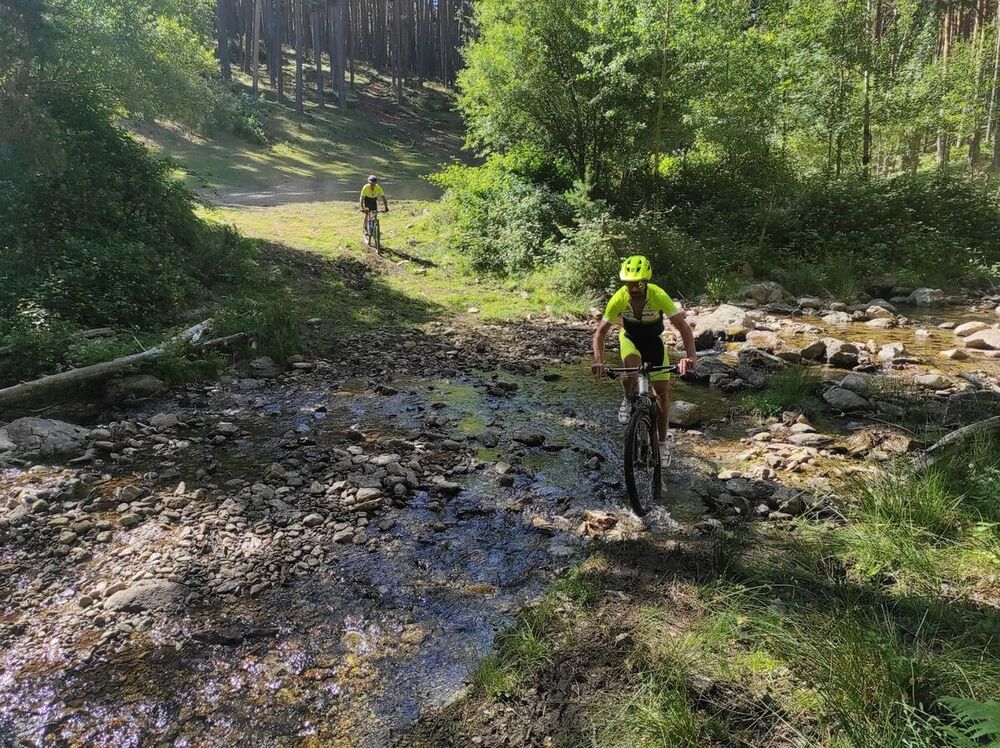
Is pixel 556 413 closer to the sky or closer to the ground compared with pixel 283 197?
closer to the ground

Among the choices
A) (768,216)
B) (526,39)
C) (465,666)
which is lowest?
(465,666)

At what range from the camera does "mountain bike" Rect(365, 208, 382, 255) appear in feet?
63.4

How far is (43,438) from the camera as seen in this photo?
7004mm

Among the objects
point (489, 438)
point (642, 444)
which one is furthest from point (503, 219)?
point (642, 444)

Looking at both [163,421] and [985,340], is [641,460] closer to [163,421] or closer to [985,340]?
[163,421]

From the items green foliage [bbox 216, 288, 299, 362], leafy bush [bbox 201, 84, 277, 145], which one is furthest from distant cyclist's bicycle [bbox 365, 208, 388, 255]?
leafy bush [bbox 201, 84, 277, 145]

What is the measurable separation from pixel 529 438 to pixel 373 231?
14.0 meters

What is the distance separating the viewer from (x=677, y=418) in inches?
330

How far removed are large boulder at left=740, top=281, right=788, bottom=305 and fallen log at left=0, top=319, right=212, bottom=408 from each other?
13.4 m

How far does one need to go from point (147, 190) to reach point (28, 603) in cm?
1131

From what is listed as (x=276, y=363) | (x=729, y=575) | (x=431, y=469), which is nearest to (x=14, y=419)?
(x=276, y=363)

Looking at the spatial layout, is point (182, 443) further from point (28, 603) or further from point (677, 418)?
point (677, 418)

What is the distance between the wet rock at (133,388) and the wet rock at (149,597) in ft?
15.8

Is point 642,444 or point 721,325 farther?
point 721,325
